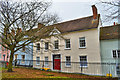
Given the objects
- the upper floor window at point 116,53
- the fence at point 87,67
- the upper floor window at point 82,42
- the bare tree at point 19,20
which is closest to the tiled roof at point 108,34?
the upper floor window at point 116,53

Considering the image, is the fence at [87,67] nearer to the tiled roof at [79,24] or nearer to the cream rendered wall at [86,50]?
the cream rendered wall at [86,50]

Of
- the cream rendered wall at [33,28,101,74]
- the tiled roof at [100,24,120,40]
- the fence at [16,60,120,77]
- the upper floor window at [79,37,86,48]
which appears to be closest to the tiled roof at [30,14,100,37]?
the cream rendered wall at [33,28,101,74]

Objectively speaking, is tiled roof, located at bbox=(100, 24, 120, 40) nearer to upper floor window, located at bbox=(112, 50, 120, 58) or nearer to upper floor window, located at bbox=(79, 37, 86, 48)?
upper floor window, located at bbox=(112, 50, 120, 58)

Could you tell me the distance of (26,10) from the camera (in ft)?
43.7

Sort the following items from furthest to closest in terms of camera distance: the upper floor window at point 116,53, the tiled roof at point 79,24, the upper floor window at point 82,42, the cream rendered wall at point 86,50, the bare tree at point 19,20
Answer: the upper floor window at point 82,42, the tiled roof at point 79,24, the cream rendered wall at point 86,50, the upper floor window at point 116,53, the bare tree at point 19,20

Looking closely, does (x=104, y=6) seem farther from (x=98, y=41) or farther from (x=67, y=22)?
(x=67, y=22)

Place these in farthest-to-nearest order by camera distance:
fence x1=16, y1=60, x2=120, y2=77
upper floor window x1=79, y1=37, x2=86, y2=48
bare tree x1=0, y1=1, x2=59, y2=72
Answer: upper floor window x1=79, y1=37, x2=86, y2=48 < fence x1=16, y1=60, x2=120, y2=77 < bare tree x1=0, y1=1, x2=59, y2=72

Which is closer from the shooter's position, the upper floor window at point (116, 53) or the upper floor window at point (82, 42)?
the upper floor window at point (116, 53)

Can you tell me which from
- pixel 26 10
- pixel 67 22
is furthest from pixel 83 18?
pixel 26 10

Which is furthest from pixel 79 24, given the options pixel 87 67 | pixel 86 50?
pixel 87 67

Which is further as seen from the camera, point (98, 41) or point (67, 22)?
point (67, 22)

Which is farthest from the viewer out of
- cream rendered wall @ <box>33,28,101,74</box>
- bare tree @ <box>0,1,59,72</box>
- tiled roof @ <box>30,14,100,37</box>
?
tiled roof @ <box>30,14,100,37</box>

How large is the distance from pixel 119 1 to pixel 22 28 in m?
9.72

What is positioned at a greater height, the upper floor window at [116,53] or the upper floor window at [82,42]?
the upper floor window at [82,42]
